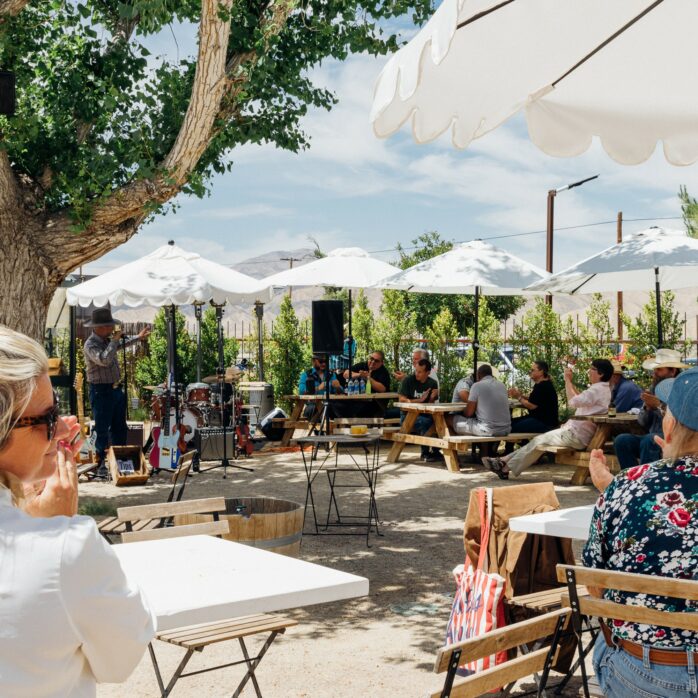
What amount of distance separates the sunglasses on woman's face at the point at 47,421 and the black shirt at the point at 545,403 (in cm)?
1028

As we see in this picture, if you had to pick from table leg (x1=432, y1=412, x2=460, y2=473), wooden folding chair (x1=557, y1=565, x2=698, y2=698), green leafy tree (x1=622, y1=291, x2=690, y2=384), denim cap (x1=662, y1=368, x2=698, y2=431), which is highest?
green leafy tree (x1=622, y1=291, x2=690, y2=384)

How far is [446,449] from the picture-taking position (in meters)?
11.2

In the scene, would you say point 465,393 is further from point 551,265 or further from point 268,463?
point 551,265

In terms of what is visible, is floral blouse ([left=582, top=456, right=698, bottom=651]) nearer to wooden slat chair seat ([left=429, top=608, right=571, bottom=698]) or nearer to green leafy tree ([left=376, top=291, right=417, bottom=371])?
wooden slat chair seat ([left=429, top=608, right=571, bottom=698])

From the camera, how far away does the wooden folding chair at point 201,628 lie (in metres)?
3.30

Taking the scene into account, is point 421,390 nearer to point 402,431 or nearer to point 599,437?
point 402,431

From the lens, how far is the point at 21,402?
160 cm

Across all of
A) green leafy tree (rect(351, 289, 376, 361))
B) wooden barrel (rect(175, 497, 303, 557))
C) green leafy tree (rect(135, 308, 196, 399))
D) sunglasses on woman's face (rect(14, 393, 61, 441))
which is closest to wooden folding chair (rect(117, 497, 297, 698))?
wooden barrel (rect(175, 497, 303, 557))

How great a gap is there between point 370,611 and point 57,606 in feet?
13.7

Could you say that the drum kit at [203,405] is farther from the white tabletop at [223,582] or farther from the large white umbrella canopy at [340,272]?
the white tabletop at [223,582]

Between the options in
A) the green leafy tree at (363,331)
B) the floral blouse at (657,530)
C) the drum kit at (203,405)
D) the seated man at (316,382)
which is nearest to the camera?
the floral blouse at (657,530)

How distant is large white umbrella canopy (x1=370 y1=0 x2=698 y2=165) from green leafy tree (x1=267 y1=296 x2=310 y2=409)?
13.5 meters

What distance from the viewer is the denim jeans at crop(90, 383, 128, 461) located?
11.0m

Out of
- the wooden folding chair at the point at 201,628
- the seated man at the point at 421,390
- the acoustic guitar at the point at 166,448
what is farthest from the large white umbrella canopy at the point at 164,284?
the wooden folding chair at the point at 201,628
